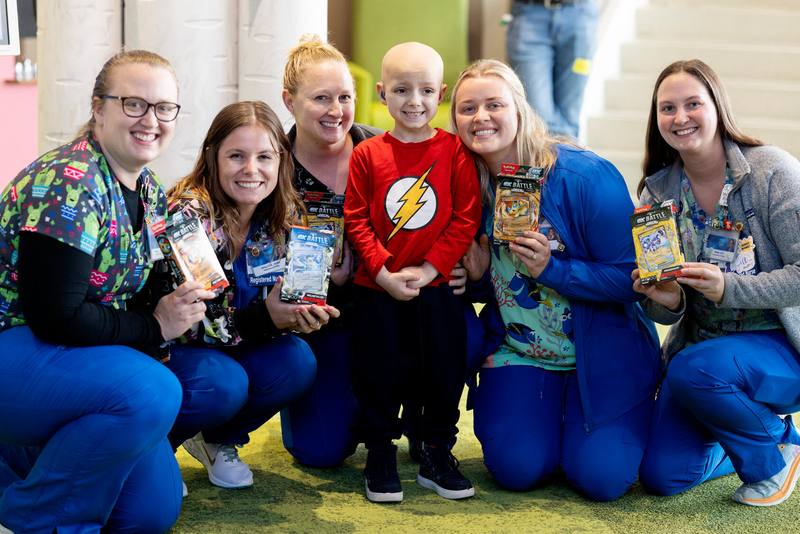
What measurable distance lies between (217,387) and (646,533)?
1.10 meters

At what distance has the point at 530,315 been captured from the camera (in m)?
2.88

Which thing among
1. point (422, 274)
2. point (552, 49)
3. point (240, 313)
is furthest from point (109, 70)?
point (552, 49)

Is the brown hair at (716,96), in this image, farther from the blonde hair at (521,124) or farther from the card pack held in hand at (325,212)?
the card pack held in hand at (325,212)

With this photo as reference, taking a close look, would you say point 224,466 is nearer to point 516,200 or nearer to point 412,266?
point 412,266

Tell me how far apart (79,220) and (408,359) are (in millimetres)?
964

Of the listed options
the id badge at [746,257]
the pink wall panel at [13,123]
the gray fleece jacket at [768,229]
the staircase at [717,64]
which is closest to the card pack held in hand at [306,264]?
the gray fleece jacket at [768,229]

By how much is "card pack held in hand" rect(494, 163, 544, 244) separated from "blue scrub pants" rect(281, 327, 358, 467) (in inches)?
23.9

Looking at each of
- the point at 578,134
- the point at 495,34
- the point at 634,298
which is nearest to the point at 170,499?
the point at 634,298

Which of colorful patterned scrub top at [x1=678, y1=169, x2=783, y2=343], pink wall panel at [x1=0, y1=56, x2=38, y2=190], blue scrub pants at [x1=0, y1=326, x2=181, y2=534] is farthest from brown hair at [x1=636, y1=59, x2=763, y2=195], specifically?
pink wall panel at [x1=0, y1=56, x2=38, y2=190]

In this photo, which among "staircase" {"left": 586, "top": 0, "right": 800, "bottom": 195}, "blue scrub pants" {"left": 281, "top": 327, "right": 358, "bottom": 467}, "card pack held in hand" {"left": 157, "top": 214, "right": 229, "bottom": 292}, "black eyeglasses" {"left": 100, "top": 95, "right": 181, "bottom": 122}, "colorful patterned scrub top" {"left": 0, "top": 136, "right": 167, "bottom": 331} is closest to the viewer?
"colorful patterned scrub top" {"left": 0, "top": 136, "right": 167, "bottom": 331}

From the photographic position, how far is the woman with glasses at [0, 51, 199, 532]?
2.19m

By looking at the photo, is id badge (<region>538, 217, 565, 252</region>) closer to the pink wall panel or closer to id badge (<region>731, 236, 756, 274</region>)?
id badge (<region>731, 236, 756, 274</region>)

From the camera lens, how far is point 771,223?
2.68m

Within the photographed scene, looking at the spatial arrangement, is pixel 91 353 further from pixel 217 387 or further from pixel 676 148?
pixel 676 148
